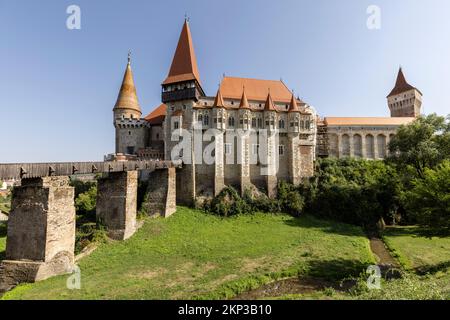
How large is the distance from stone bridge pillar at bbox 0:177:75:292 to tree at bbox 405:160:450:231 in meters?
20.6

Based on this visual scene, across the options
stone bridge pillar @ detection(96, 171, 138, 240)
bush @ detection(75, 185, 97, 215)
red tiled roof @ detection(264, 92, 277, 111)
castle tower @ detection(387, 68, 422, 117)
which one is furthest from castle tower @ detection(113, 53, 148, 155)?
castle tower @ detection(387, 68, 422, 117)

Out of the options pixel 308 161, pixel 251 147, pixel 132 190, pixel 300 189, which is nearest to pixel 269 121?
pixel 251 147

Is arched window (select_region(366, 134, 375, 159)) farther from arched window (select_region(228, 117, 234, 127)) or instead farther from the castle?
arched window (select_region(228, 117, 234, 127))

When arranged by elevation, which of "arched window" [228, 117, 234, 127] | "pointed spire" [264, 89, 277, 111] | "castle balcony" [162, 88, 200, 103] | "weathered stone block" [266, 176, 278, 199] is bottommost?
"weathered stone block" [266, 176, 278, 199]

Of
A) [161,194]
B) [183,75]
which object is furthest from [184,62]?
[161,194]

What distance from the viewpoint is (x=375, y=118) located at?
45875 millimetres

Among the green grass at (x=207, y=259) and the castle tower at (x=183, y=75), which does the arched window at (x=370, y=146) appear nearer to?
the green grass at (x=207, y=259)

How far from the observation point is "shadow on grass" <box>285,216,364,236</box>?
23269 mm

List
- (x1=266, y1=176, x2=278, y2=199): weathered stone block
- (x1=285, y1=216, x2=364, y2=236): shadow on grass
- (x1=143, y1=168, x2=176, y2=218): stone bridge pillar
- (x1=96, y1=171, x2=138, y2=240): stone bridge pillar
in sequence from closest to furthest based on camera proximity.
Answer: (x1=96, y1=171, x2=138, y2=240): stone bridge pillar
(x1=285, y1=216, x2=364, y2=236): shadow on grass
(x1=143, y1=168, x2=176, y2=218): stone bridge pillar
(x1=266, y1=176, x2=278, y2=199): weathered stone block

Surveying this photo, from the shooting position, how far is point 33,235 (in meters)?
12.9
